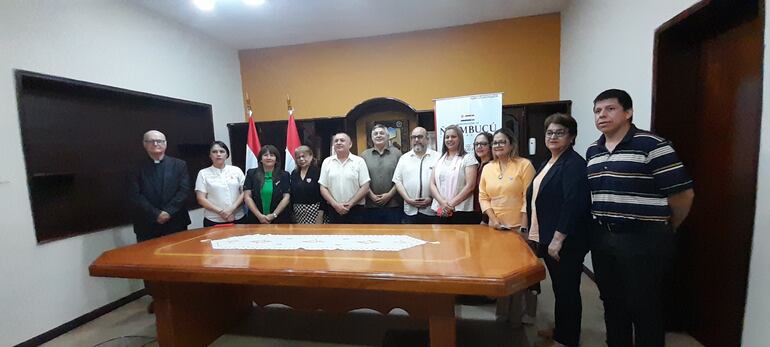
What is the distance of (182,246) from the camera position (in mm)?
1927

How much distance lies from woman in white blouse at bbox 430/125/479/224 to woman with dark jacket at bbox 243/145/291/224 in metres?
1.37

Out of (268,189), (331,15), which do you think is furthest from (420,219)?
(331,15)

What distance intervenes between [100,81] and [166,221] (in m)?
1.35

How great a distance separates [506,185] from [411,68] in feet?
8.25

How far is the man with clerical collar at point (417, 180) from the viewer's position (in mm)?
2732

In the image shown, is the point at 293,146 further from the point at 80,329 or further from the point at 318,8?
the point at 80,329

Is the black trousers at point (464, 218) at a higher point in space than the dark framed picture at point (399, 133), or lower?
lower

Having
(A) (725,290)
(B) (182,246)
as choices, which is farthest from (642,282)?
(B) (182,246)

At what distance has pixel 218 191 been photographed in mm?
2908

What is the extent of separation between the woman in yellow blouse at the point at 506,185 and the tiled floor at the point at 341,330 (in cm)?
73

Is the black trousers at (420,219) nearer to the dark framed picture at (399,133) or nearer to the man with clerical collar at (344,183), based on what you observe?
the man with clerical collar at (344,183)

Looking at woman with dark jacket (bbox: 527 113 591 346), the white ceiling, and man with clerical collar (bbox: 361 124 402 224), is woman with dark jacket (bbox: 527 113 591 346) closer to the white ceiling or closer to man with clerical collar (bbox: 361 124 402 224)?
man with clerical collar (bbox: 361 124 402 224)

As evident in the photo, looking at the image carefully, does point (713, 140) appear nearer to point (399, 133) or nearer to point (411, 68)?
point (399, 133)

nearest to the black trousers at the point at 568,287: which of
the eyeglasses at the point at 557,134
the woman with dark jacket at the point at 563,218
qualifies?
the woman with dark jacket at the point at 563,218
